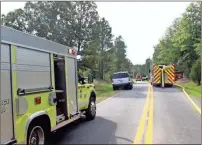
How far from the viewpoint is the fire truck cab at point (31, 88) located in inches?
243

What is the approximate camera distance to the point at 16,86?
6.45 metres

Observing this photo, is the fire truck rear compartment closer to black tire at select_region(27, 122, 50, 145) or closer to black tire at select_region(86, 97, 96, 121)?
black tire at select_region(27, 122, 50, 145)

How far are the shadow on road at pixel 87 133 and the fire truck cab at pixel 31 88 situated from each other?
446 mm

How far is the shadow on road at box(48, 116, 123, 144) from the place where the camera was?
8.58m

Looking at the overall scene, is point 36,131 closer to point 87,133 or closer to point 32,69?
point 32,69

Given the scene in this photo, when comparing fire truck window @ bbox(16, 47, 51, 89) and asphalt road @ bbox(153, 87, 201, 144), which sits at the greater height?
fire truck window @ bbox(16, 47, 51, 89)

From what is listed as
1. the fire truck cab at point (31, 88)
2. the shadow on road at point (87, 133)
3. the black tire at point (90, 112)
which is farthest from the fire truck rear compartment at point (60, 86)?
the black tire at point (90, 112)

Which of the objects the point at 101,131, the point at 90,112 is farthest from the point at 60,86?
the point at 90,112

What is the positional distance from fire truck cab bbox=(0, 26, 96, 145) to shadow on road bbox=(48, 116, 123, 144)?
1.46 ft

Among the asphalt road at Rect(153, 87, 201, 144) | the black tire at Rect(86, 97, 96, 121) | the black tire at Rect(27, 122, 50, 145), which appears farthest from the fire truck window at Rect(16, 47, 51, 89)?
the black tire at Rect(86, 97, 96, 121)

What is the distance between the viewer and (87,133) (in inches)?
378

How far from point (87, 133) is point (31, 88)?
305 cm

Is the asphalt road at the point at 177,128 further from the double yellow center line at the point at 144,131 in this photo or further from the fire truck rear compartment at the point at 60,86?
the fire truck rear compartment at the point at 60,86

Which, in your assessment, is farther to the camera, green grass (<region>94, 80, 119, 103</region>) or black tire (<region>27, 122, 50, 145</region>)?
green grass (<region>94, 80, 119, 103</region>)
